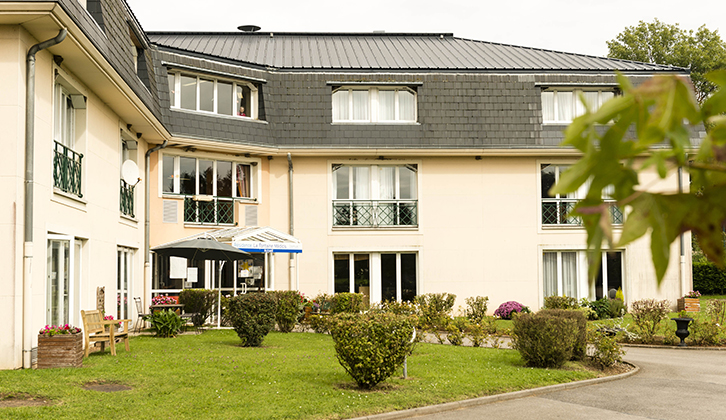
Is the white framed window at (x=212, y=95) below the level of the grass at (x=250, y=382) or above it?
above

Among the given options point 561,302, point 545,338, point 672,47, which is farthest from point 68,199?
point 672,47

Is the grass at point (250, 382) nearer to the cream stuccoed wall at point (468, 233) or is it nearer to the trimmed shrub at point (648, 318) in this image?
the trimmed shrub at point (648, 318)

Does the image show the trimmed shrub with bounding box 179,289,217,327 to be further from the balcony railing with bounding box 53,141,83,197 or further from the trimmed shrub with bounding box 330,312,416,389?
the trimmed shrub with bounding box 330,312,416,389

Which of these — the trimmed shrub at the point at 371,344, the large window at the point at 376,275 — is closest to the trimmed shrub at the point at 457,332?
the trimmed shrub at the point at 371,344

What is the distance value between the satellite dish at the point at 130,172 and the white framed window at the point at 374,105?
7.77m

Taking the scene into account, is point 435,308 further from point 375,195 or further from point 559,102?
point 559,102

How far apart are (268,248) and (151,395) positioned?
10048 mm

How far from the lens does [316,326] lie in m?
18.0

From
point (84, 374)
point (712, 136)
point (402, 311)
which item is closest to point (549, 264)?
point (402, 311)

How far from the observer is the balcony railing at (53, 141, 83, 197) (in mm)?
12391

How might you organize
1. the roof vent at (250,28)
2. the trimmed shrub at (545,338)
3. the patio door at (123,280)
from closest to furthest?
the trimmed shrub at (545,338)
the patio door at (123,280)
the roof vent at (250,28)

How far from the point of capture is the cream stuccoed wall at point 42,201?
34.4 ft

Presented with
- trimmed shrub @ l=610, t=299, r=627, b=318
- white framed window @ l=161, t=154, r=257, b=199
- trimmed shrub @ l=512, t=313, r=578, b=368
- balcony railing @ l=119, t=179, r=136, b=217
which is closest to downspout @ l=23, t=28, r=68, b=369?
balcony railing @ l=119, t=179, r=136, b=217

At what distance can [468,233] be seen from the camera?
23.9m
